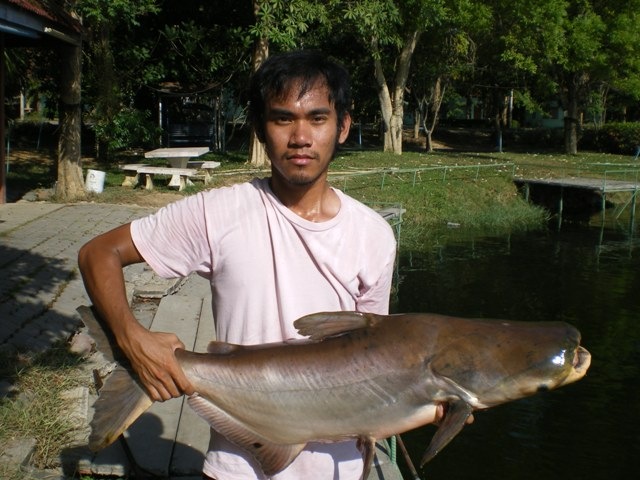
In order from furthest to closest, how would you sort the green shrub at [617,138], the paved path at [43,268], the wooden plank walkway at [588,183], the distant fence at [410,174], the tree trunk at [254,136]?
1. the green shrub at [617,138]
2. the wooden plank walkway at [588,183]
3. the tree trunk at [254,136]
4. the distant fence at [410,174]
5. the paved path at [43,268]

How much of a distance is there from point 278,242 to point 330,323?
297 millimetres

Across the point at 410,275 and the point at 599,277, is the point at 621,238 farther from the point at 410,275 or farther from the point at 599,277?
the point at 410,275

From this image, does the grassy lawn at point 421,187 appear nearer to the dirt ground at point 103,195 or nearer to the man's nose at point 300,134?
the dirt ground at point 103,195

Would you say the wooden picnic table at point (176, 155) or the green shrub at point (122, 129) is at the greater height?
the green shrub at point (122, 129)

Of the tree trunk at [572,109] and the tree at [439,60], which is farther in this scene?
the tree trunk at [572,109]

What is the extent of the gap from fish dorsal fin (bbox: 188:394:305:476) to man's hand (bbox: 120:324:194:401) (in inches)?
4.6

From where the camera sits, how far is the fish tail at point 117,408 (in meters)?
2.13

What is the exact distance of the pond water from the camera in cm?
769

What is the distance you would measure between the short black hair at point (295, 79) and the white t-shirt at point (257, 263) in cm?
27

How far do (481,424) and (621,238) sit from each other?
13.0 metres

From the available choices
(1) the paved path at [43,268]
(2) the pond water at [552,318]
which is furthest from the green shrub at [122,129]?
(2) the pond water at [552,318]

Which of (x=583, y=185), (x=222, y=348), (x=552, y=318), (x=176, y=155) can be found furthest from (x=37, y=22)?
(x=583, y=185)

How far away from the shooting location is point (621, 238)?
19844 mm

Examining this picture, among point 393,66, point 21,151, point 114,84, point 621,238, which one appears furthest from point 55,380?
point 393,66
